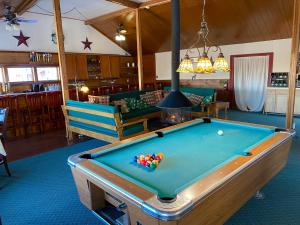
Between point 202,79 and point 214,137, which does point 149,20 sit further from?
point 214,137

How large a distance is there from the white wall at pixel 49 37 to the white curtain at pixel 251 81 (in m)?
5.20

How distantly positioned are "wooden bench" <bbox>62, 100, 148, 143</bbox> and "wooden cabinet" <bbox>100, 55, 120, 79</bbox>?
4186 mm

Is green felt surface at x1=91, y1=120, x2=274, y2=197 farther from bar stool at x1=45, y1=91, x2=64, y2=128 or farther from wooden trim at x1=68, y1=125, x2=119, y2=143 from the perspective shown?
bar stool at x1=45, y1=91, x2=64, y2=128

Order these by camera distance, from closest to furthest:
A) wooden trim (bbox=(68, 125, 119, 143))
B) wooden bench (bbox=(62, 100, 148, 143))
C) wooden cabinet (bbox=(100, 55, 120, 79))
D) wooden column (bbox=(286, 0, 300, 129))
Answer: wooden bench (bbox=(62, 100, 148, 143)), wooden trim (bbox=(68, 125, 119, 143)), wooden column (bbox=(286, 0, 300, 129)), wooden cabinet (bbox=(100, 55, 120, 79))

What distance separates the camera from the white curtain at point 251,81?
23.3ft

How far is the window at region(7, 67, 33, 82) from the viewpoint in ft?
21.8

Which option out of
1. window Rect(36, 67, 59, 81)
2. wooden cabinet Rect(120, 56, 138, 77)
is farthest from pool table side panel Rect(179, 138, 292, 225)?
wooden cabinet Rect(120, 56, 138, 77)

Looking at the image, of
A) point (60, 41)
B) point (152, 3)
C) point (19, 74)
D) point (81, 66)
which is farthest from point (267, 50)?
point (19, 74)

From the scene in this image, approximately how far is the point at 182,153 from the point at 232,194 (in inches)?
23.4

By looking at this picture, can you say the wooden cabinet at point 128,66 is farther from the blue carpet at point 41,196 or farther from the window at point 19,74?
the blue carpet at point 41,196

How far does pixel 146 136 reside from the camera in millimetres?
2523

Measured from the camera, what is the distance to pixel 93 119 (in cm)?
442

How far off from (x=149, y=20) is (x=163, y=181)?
22.6 ft

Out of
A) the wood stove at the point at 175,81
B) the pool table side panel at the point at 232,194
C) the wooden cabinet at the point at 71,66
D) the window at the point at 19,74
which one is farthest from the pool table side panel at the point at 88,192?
the wooden cabinet at the point at 71,66
